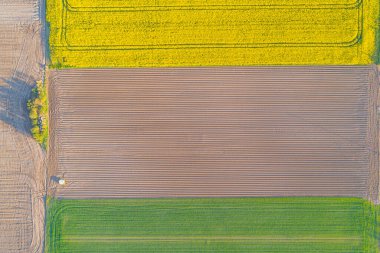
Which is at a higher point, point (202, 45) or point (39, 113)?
point (202, 45)

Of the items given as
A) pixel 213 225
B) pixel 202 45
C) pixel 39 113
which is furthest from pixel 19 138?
pixel 213 225

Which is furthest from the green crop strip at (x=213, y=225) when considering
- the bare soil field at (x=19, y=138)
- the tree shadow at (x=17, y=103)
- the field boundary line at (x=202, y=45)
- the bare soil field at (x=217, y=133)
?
the field boundary line at (x=202, y=45)

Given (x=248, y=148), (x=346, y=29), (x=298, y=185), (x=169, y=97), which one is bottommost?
(x=298, y=185)

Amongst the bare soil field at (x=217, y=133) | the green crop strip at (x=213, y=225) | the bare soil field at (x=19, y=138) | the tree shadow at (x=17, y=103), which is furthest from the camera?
the tree shadow at (x=17, y=103)

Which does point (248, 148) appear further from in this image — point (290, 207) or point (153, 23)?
point (153, 23)

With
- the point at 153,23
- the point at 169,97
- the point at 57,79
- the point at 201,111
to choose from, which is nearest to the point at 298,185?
the point at 201,111

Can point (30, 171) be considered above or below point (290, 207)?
above

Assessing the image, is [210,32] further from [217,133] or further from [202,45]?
[217,133]

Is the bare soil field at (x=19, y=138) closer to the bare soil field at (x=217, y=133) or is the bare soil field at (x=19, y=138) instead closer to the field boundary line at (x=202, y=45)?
the bare soil field at (x=217, y=133)
